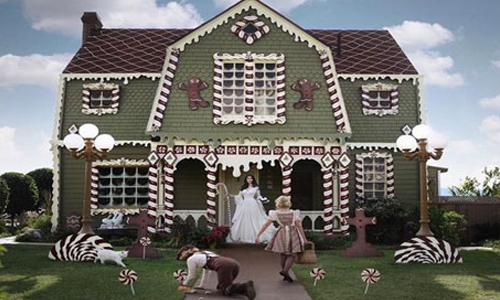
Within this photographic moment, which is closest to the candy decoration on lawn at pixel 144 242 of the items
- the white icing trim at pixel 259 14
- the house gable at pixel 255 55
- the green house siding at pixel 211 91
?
the green house siding at pixel 211 91

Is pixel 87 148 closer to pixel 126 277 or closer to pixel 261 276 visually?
pixel 261 276

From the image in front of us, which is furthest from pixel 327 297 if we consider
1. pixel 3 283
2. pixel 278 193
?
pixel 278 193

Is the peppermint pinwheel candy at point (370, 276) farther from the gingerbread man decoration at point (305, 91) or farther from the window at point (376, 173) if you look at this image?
the window at point (376, 173)

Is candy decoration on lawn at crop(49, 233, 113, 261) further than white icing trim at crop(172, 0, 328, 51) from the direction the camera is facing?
No

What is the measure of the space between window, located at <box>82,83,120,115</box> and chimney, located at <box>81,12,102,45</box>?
3208mm

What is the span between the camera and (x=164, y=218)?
17.1m

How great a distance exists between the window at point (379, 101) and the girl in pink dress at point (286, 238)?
10.6 m

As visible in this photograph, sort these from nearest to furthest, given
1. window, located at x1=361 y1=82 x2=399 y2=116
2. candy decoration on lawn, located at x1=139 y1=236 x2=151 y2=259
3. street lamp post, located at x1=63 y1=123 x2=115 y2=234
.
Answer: street lamp post, located at x1=63 y1=123 x2=115 y2=234 → candy decoration on lawn, located at x1=139 y1=236 x2=151 y2=259 → window, located at x1=361 y1=82 x2=399 y2=116

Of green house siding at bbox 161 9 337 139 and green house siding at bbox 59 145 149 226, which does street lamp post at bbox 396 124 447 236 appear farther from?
green house siding at bbox 59 145 149 226

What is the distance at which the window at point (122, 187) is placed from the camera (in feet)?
64.6

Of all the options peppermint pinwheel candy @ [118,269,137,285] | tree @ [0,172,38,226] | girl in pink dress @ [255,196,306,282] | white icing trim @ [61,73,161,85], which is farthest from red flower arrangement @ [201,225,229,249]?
tree @ [0,172,38,226]

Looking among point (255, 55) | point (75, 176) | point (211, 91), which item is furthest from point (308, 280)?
point (75, 176)

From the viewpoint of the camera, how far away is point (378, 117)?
20047 millimetres

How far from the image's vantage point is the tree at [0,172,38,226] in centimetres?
2672
